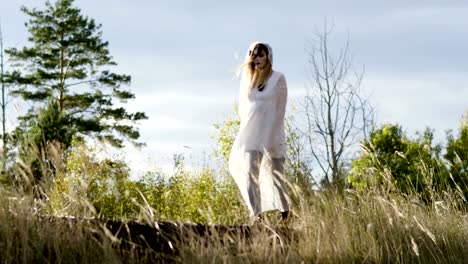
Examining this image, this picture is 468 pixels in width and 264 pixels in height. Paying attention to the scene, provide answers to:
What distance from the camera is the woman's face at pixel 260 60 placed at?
757 cm

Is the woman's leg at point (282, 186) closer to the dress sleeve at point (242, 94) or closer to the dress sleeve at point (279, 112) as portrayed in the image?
the dress sleeve at point (279, 112)

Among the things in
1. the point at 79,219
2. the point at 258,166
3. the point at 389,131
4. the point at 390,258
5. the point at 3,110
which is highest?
the point at 3,110

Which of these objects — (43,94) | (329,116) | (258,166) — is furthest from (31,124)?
(258,166)

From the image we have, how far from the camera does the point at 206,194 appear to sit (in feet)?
42.7

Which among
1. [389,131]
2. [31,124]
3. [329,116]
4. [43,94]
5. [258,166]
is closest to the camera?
[258,166]

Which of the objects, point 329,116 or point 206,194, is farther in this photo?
point 329,116

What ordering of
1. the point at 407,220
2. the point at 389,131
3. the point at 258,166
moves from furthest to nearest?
1. the point at 389,131
2. the point at 258,166
3. the point at 407,220

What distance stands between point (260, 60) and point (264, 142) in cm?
91

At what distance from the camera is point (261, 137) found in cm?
731

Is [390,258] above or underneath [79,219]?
underneath

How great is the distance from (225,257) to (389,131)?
20.4 metres

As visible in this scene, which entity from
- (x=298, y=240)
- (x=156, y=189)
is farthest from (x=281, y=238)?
(x=156, y=189)

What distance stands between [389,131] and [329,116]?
18.1 ft

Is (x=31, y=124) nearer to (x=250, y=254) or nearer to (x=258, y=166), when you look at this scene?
(x=258, y=166)
